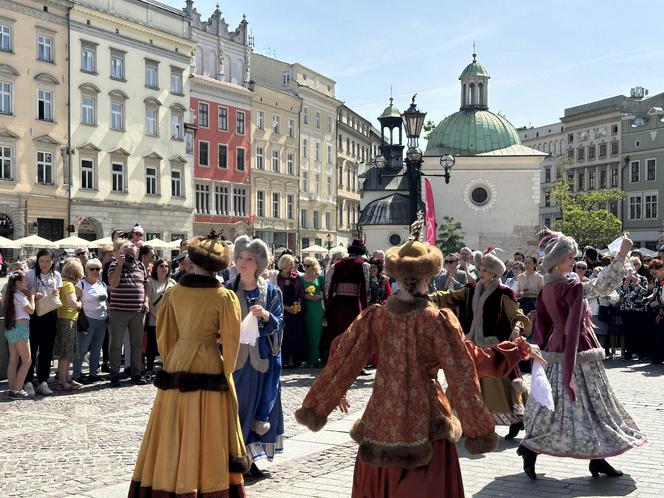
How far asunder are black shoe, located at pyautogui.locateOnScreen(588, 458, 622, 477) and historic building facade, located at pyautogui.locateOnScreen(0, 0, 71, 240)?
108ft

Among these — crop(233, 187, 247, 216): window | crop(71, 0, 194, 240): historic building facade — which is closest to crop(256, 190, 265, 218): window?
crop(233, 187, 247, 216): window

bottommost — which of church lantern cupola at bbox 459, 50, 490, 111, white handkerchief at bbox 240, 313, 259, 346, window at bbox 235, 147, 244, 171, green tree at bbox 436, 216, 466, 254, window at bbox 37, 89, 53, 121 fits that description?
white handkerchief at bbox 240, 313, 259, 346

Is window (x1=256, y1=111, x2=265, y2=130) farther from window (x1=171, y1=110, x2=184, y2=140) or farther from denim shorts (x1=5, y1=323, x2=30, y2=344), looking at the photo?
denim shorts (x1=5, y1=323, x2=30, y2=344)

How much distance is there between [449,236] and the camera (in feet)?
169

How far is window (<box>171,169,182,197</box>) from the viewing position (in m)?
44.1

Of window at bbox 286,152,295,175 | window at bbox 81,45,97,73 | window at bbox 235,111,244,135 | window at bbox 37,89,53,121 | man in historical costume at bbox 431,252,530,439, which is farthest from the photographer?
window at bbox 286,152,295,175

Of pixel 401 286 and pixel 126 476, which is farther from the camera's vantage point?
pixel 126 476

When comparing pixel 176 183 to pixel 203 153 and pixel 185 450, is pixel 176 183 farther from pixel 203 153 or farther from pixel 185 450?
pixel 185 450

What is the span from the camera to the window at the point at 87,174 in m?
38.5

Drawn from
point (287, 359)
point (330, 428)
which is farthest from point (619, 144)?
point (330, 428)

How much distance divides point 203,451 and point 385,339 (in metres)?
1.54

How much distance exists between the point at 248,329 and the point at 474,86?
189 feet

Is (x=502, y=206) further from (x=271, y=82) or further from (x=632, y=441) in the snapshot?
(x=632, y=441)

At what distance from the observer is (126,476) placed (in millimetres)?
6145
